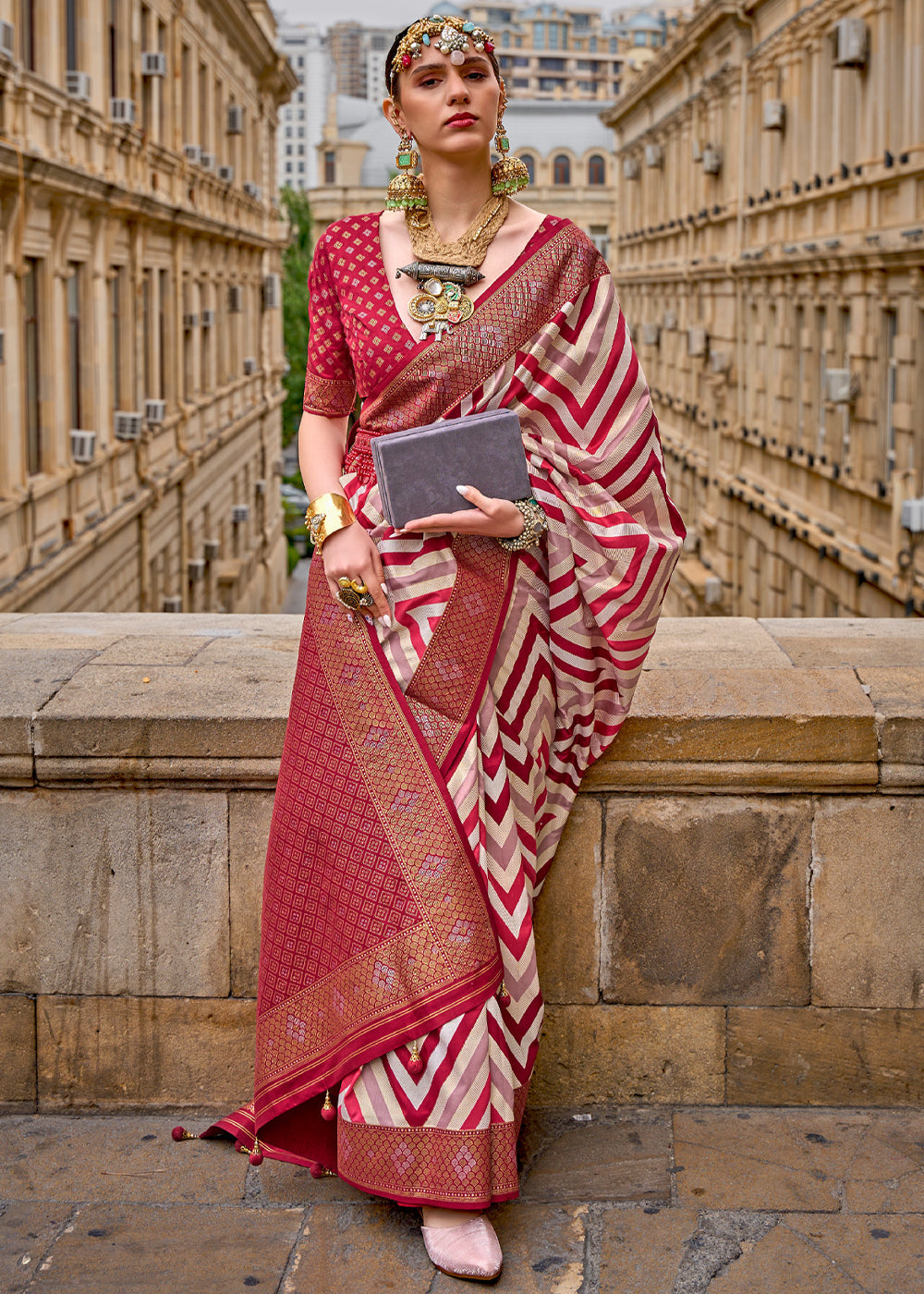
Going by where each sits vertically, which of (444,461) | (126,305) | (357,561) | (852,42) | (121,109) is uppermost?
A: (852,42)

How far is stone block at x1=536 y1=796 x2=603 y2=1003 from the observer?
3.49 meters

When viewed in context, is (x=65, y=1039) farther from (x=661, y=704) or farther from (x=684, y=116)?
(x=684, y=116)

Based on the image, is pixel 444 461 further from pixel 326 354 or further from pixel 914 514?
pixel 914 514

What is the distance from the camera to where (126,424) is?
18.6 metres

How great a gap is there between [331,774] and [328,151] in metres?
79.0

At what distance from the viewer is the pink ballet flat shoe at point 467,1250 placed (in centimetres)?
288

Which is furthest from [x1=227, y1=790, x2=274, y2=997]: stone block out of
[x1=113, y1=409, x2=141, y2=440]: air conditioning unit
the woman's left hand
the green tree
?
the green tree

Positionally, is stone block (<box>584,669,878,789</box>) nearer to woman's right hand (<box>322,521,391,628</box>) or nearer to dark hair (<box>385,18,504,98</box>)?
woman's right hand (<box>322,521,391,628</box>)

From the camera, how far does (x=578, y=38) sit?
132 m

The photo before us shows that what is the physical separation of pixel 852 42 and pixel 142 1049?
696 inches

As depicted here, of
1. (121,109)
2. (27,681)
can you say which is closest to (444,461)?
(27,681)

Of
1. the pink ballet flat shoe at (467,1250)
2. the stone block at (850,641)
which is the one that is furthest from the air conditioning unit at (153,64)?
the pink ballet flat shoe at (467,1250)

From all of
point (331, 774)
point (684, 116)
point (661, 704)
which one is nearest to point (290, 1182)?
point (331, 774)

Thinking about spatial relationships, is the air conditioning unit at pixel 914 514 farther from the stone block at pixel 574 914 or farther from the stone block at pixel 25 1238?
the stone block at pixel 25 1238
